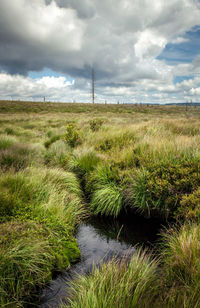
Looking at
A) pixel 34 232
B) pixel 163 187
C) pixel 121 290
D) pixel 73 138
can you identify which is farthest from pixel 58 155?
pixel 121 290

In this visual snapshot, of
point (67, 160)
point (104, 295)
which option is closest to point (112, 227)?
point (104, 295)

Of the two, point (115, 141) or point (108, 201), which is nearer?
point (108, 201)

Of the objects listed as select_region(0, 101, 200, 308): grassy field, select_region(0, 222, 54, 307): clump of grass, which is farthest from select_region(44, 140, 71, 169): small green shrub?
select_region(0, 222, 54, 307): clump of grass

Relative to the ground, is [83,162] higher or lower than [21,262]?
higher

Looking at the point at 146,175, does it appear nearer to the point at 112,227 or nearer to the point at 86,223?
the point at 112,227

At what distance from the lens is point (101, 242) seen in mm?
3959

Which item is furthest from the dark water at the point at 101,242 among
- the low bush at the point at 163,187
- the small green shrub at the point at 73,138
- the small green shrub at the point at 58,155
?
the small green shrub at the point at 73,138

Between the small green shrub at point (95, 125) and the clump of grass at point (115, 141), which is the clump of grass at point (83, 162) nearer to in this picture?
the clump of grass at point (115, 141)

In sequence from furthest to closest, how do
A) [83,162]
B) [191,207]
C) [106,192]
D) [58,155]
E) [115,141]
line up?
1. [115,141]
2. [58,155]
3. [83,162]
4. [106,192]
5. [191,207]

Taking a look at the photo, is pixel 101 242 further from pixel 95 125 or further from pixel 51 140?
pixel 95 125

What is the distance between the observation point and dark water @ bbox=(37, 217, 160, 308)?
278cm

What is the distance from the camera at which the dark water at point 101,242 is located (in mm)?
2781

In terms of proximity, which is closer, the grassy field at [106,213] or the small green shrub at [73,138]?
the grassy field at [106,213]

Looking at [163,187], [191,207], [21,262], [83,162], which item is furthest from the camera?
[83,162]
